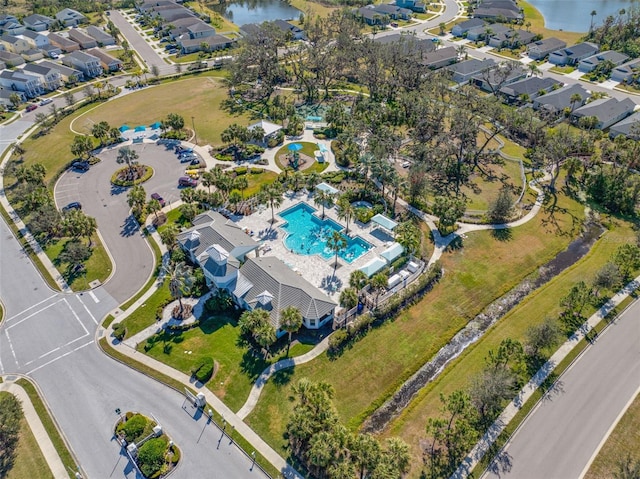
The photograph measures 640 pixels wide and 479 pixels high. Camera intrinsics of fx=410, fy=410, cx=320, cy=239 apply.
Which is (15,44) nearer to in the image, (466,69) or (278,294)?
(278,294)

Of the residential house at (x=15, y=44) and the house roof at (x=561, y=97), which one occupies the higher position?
the residential house at (x=15, y=44)

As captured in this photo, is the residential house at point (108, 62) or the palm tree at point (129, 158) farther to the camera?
the residential house at point (108, 62)

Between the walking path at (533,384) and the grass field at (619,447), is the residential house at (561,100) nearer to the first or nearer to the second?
the walking path at (533,384)

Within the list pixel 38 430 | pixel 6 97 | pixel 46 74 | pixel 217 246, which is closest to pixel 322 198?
pixel 217 246

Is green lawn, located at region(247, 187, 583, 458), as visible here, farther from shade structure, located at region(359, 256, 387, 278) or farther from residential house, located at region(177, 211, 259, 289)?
residential house, located at region(177, 211, 259, 289)

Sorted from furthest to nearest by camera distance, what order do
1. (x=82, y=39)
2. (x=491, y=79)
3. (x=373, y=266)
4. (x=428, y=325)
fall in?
(x=82, y=39), (x=491, y=79), (x=373, y=266), (x=428, y=325)

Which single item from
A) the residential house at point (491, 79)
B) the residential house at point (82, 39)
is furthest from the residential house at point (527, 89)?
the residential house at point (82, 39)
